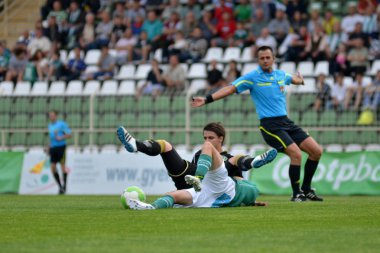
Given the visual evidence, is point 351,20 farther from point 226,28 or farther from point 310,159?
point 310,159

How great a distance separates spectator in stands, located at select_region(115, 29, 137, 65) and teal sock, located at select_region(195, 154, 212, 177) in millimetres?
17635

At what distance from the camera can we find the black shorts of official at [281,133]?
16531 millimetres

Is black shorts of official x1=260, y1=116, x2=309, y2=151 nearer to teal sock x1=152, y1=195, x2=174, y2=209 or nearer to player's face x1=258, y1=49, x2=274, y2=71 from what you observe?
player's face x1=258, y1=49, x2=274, y2=71

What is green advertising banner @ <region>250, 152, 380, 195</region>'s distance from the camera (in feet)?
78.0

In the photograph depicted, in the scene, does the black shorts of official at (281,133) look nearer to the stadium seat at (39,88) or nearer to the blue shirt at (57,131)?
the blue shirt at (57,131)

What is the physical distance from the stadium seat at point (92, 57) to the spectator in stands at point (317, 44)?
7416 millimetres

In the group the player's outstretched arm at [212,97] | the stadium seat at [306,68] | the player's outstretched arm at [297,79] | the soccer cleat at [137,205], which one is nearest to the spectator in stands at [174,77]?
the stadium seat at [306,68]

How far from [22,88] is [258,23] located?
25.6ft

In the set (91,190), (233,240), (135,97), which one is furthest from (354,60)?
(233,240)

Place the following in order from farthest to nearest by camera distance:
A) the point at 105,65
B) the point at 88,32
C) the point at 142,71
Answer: the point at 88,32 < the point at 105,65 < the point at 142,71

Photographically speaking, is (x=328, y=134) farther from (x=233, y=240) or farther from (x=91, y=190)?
(x=233, y=240)

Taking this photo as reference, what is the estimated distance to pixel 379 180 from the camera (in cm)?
2366

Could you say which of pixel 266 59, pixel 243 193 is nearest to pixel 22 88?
pixel 266 59

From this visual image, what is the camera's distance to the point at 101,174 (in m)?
26.9
